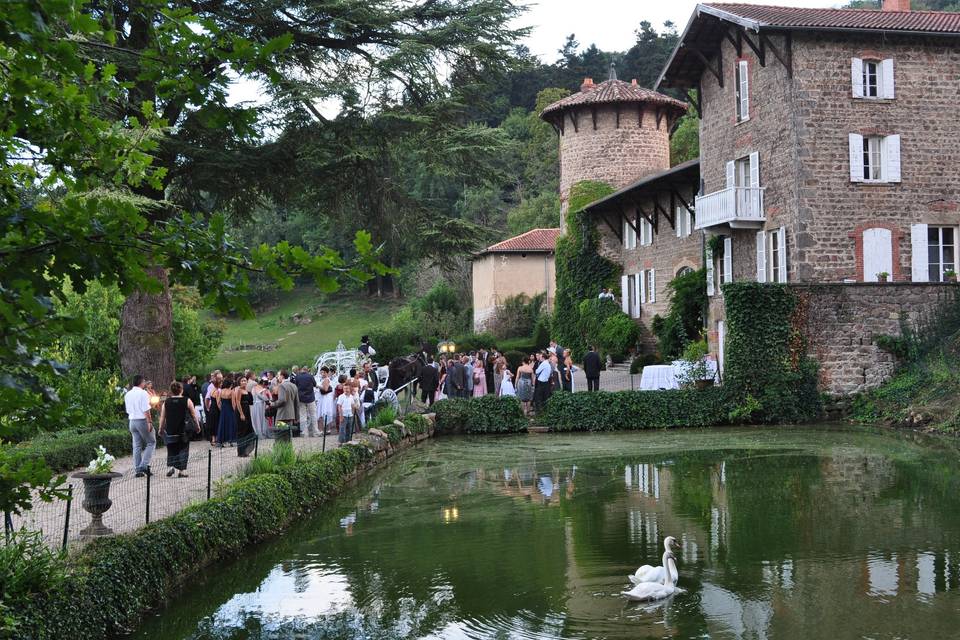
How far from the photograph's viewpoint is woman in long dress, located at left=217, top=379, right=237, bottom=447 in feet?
62.5

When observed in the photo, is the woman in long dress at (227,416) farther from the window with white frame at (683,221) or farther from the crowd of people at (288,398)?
the window with white frame at (683,221)

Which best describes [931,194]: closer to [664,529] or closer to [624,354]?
[624,354]

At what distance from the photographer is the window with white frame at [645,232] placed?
37.7m

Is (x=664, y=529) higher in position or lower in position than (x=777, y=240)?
lower

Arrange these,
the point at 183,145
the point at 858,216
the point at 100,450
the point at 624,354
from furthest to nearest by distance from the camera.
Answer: the point at 624,354
the point at 858,216
the point at 183,145
the point at 100,450

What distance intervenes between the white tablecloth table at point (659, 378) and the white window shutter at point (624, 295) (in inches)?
456

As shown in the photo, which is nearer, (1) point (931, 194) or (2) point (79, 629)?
(2) point (79, 629)

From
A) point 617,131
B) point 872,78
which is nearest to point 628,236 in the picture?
point 617,131

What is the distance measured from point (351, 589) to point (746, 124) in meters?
22.4

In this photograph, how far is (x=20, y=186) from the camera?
6.00 m

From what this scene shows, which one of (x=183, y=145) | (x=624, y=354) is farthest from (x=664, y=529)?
(x=624, y=354)

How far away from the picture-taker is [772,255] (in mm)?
28281

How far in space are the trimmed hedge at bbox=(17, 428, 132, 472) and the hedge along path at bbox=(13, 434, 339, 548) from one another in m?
0.25

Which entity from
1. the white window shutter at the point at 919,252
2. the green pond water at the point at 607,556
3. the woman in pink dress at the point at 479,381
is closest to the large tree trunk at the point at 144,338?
the green pond water at the point at 607,556
